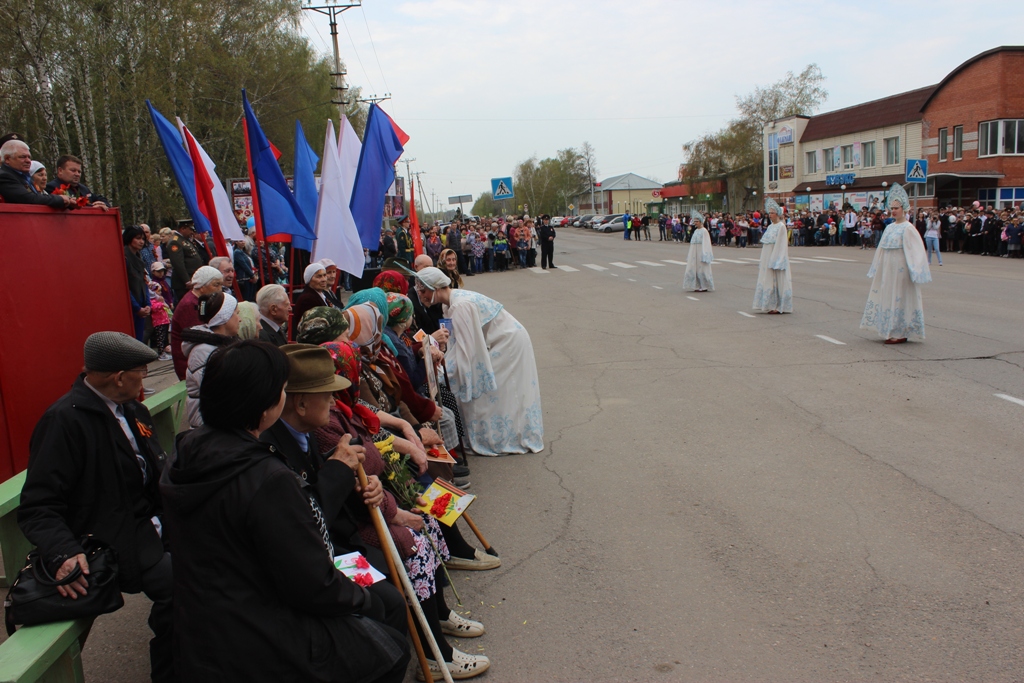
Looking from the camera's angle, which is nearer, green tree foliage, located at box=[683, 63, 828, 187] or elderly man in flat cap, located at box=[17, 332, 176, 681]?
elderly man in flat cap, located at box=[17, 332, 176, 681]

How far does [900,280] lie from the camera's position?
1035 cm

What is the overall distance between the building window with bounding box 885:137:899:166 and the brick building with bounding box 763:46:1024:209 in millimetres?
65

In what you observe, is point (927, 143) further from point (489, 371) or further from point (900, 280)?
point (489, 371)

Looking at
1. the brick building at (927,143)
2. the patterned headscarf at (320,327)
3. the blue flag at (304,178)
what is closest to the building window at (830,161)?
the brick building at (927,143)

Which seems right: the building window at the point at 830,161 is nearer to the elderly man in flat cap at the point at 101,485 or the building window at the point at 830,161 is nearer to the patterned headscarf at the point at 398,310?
the patterned headscarf at the point at 398,310

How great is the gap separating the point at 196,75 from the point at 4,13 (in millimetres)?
9563

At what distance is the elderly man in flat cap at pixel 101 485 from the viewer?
289cm

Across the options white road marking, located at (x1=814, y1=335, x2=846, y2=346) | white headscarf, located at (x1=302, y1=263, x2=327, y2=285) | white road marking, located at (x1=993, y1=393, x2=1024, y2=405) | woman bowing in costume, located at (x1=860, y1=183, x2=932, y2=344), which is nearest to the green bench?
white headscarf, located at (x1=302, y1=263, x2=327, y2=285)

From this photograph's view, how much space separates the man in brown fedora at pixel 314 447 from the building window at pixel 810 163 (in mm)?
60109

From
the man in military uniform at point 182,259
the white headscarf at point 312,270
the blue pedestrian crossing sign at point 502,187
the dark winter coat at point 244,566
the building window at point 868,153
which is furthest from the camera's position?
the building window at point 868,153

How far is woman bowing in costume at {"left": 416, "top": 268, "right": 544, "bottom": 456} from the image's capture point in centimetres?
623

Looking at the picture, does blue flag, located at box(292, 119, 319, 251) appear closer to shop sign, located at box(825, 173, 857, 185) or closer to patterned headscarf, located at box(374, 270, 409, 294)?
patterned headscarf, located at box(374, 270, 409, 294)

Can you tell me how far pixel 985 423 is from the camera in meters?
6.61

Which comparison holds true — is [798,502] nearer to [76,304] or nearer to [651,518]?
[651,518]
